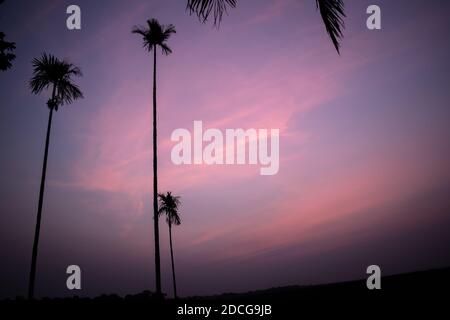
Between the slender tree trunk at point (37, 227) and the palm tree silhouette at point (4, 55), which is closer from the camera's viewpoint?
the palm tree silhouette at point (4, 55)

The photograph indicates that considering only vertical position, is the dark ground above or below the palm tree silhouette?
below

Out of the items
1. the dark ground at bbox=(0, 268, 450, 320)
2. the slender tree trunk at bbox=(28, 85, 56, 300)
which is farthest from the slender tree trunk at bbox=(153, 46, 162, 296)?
the slender tree trunk at bbox=(28, 85, 56, 300)

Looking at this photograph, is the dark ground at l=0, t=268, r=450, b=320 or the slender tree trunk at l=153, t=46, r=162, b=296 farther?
the slender tree trunk at l=153, t=46, r=162, b=296

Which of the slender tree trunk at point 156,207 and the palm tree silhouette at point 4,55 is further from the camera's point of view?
the slender tree trunk at point 156,207

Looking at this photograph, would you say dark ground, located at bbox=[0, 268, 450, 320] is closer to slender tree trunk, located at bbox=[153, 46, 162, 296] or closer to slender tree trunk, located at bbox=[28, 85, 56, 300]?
slender tree trunk, located at bbox=[153, 46, 162, 296]
